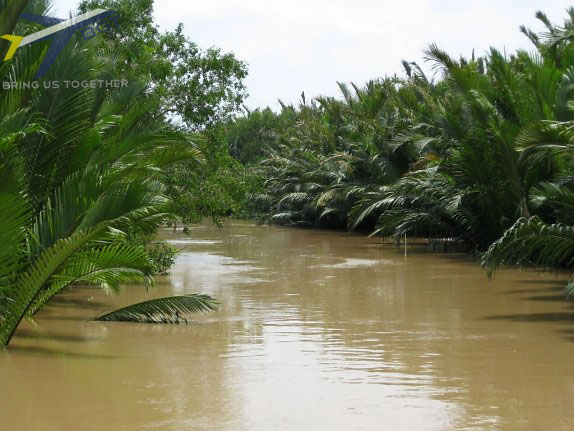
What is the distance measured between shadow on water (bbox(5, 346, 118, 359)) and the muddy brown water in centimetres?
2

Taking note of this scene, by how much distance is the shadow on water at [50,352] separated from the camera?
31.9 feet

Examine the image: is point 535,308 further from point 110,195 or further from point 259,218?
point 259,218

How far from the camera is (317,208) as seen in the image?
1563 inches

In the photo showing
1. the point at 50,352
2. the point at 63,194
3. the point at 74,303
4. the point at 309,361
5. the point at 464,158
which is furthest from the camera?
the point at 464,158

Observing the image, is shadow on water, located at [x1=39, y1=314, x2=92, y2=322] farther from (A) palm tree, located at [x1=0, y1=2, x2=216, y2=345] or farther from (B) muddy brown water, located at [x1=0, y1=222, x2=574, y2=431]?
(A) palm tree, located at [x1=0, y1=2, x2=216, y2=345]

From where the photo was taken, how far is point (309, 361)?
9.55 metres

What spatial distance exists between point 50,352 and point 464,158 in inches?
525

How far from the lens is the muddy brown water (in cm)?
723

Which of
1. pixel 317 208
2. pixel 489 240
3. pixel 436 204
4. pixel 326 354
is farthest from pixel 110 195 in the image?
pixel 317 208

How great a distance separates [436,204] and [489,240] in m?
2.61

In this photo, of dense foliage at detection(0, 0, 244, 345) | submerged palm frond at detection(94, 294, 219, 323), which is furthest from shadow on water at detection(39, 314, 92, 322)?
dense foliage at detection(0, 0, 244, 345)

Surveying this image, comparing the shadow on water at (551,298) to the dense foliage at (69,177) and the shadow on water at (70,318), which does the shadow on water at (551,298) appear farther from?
the shadow on water at (70,318)

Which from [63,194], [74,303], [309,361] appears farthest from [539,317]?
[74,303]

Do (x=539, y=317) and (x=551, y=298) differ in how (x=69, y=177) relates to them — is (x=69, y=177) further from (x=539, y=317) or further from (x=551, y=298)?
(x=551, y=298)
